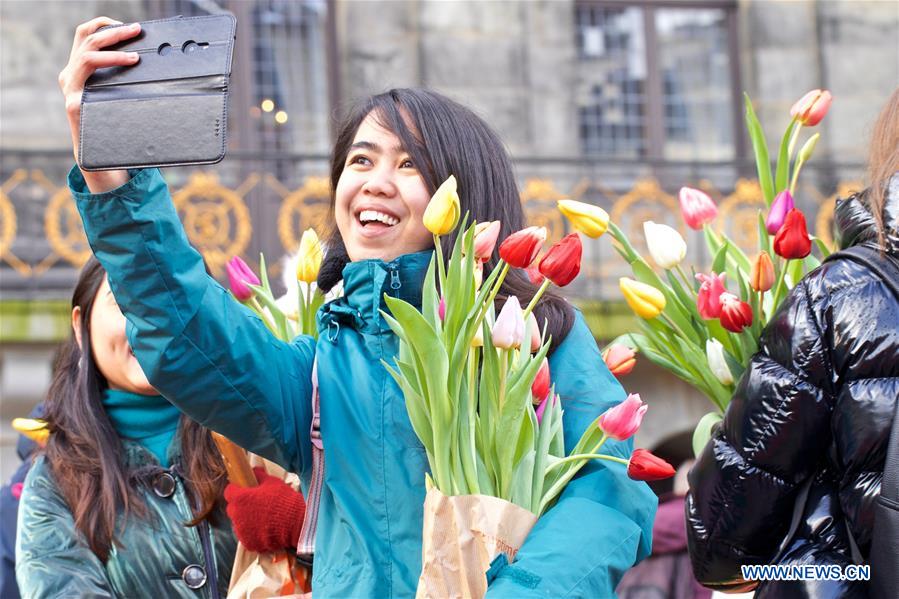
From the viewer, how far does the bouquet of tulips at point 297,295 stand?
3.32m

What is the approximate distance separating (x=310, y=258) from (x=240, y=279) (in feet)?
0.80

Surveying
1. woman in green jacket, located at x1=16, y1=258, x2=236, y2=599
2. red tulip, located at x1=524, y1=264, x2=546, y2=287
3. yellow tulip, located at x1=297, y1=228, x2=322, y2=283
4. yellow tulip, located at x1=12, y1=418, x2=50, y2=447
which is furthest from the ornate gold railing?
red tulip, located at x1=524, y1=264, x2=546, y2=287

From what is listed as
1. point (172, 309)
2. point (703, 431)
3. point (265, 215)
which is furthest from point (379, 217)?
point (265, 215)

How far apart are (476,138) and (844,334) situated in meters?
0.80

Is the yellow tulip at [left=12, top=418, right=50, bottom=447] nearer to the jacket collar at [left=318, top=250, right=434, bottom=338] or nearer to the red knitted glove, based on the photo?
the red knitted glove

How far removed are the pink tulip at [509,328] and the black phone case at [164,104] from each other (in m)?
0.51

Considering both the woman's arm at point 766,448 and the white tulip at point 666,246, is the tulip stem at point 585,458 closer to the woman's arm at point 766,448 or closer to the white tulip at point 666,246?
the woman's arm at point 766,448

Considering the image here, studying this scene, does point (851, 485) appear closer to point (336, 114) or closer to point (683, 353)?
point (683, 353)

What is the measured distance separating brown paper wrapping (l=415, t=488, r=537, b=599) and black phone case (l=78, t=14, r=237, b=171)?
0.64 metres

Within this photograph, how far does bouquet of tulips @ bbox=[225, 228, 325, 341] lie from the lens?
3.32 metres

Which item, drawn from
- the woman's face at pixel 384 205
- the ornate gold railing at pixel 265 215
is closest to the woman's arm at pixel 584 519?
the woman's face at pixel 384 205

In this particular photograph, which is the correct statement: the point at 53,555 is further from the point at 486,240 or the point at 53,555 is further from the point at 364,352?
the point at 486,240

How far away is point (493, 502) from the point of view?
242 centimetres

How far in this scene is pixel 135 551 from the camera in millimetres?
3377
